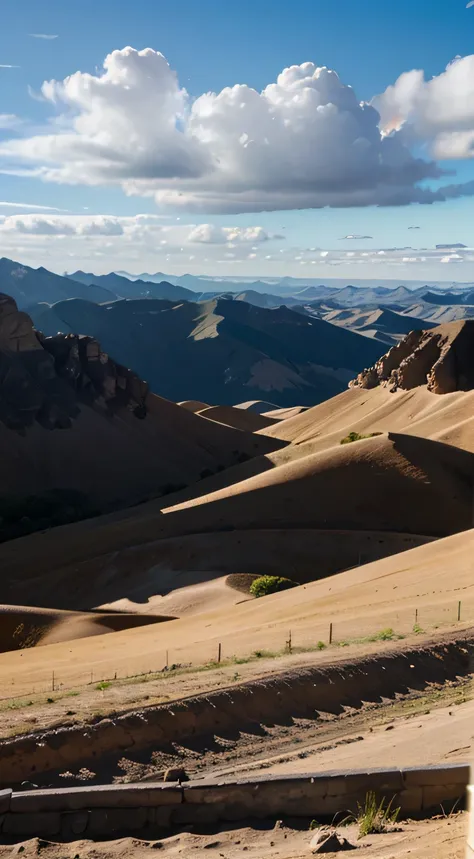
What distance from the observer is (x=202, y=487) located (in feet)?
229

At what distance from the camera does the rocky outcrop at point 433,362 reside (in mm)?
88438

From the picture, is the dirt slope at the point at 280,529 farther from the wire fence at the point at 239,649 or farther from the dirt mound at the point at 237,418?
the dirt mound at the point at 237,418

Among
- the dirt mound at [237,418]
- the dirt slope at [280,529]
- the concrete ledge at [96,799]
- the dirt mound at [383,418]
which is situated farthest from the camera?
the dirt mound at [237,418]

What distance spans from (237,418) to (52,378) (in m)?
36.0

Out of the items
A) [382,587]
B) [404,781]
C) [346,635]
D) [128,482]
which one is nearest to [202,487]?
[128,482]

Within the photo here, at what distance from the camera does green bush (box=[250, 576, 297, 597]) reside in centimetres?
3547

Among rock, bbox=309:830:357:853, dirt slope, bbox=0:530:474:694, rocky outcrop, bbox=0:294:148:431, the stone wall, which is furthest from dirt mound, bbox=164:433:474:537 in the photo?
rock, bbox=309:830:357:853

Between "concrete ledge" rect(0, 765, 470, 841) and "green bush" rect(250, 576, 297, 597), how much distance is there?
80.6 ft

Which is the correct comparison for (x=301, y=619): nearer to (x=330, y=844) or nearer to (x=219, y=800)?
(x=219, y=800)

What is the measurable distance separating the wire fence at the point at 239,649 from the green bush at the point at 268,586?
11611mm

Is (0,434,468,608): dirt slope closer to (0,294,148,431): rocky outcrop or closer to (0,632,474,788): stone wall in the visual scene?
(0,294,148,431): rocky outcrop

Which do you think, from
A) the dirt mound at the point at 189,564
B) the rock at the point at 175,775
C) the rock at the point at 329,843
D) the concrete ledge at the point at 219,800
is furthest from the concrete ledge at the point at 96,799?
the dirt mound at the point at 189,564

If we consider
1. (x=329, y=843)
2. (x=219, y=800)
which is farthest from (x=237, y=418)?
(x=329, y=843)

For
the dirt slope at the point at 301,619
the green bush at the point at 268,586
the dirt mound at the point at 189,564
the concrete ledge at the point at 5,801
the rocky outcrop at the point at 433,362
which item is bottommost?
the dirt mound at the point at 189,564
